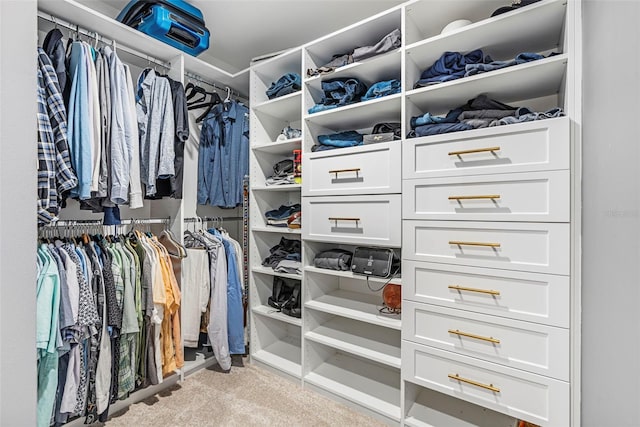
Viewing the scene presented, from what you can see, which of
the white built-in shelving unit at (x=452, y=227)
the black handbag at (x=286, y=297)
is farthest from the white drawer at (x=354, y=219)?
the black handbag at (x=286, y=297)

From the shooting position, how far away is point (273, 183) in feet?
7.37

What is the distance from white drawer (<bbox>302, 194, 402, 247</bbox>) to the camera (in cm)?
163

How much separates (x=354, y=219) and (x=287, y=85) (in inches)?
42.9

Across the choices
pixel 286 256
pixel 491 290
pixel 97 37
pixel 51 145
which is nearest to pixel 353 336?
pixel 286 256

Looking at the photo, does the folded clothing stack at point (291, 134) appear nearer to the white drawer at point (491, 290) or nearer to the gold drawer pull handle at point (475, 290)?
the white drawer at point (491, 290)

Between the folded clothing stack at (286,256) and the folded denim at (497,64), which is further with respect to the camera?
the folded clothing stack at (286,256)

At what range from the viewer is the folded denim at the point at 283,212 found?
2219 millimetres

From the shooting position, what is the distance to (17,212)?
0.51 metres

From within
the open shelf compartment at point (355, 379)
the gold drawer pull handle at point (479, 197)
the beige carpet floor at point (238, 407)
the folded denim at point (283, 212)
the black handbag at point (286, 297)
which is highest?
the gold drawer pull handle at point (479, 197)

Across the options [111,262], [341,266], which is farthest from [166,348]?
[341,266]

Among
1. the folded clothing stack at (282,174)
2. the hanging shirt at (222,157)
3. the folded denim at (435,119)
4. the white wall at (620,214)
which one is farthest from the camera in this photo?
the hanging shirt at (222,157)

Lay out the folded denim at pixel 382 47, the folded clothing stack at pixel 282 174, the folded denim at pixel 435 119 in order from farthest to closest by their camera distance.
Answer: the folded clothing stack at pixel 282 174, the folded denim at pixel 382 47, the folded denim at pixel 435 119

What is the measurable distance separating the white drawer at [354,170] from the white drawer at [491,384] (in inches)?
34.6

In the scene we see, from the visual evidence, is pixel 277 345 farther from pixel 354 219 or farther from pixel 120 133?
pixel 120 133
